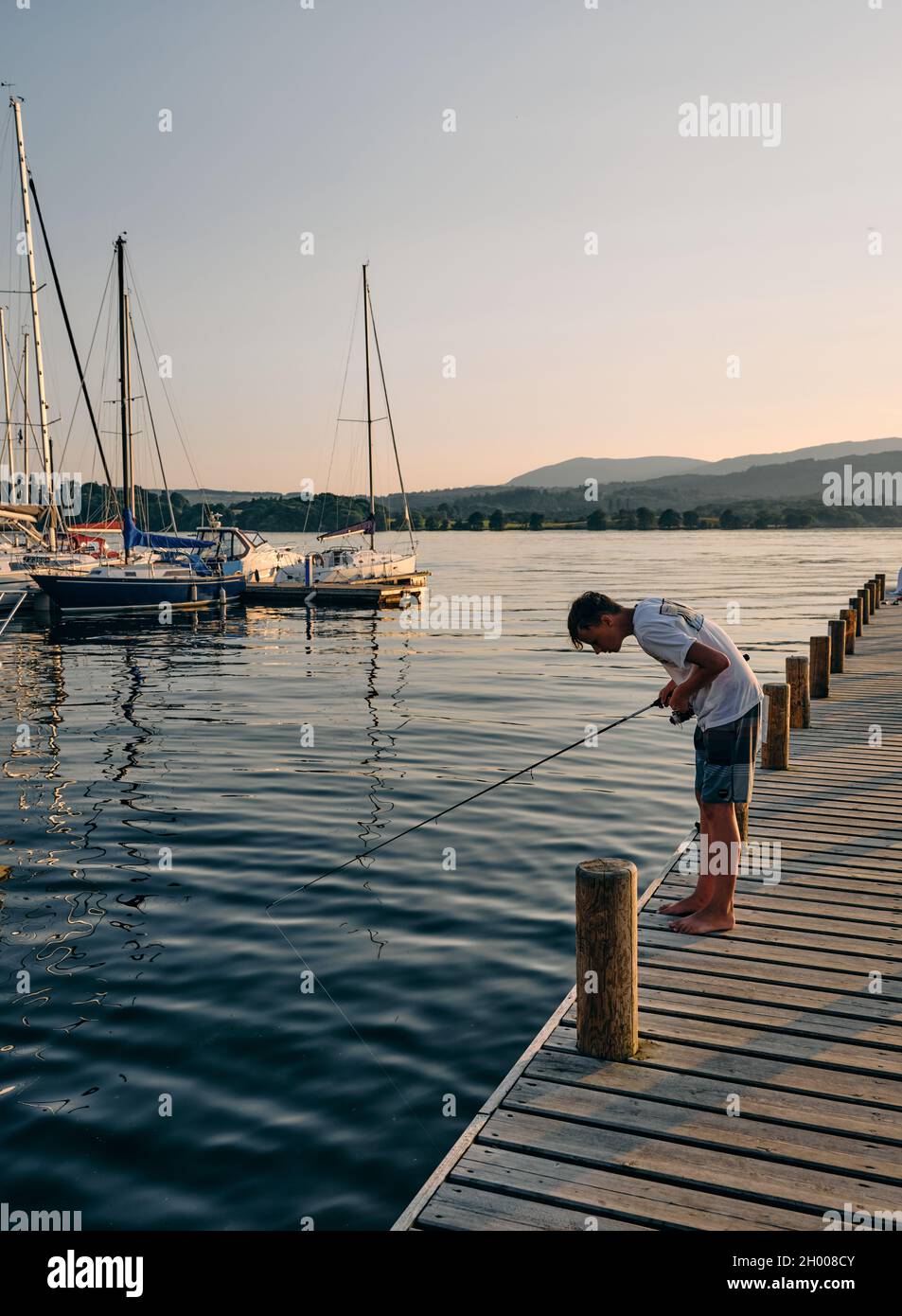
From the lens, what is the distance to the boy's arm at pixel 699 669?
17.9ft

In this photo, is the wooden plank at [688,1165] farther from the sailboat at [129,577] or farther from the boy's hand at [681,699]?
the sailboat at [129,577]

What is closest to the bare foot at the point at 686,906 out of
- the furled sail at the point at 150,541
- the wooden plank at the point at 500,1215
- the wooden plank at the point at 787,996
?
the wooden plank at the point at 787,996

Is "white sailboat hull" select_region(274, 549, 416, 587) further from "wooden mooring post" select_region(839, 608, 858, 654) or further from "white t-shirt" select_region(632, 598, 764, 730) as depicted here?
"white t-shirt" select_region(632, 598, 764, 730)

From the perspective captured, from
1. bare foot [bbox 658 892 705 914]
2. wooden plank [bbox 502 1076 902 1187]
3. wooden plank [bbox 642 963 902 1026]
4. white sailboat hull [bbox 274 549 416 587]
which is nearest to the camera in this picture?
wooden plank [bbox 502 1076 902 1187]

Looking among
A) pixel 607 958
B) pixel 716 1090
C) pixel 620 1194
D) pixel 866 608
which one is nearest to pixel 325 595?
A: pixel 866 608

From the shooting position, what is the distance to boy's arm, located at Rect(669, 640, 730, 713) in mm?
5441

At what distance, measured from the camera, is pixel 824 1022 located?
17.1 feet

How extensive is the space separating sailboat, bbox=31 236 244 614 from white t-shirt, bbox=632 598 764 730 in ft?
110

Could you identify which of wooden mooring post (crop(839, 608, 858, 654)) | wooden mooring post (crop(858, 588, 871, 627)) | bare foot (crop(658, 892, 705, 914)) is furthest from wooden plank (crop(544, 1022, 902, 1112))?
wooden mooring post (crop(858, 588, 871, 627))

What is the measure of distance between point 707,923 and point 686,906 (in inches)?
14.9

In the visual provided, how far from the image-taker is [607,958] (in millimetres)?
4738

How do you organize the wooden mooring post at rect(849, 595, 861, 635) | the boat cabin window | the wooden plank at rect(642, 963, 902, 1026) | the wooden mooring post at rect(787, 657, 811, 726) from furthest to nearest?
the boat cabin window, the wooden mooring post at rect(849, 595, 861, 635), the wooden mooring post at rect(787, 657, 811, 726), the wooden plank at rect(642, 963, 902, 1026)

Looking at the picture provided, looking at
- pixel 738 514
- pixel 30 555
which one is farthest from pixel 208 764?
pixel 738 514

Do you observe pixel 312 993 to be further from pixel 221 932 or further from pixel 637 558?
pixel 637 558
